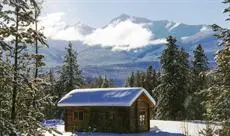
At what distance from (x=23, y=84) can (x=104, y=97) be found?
3666cm

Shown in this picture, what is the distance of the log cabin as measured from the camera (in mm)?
46312

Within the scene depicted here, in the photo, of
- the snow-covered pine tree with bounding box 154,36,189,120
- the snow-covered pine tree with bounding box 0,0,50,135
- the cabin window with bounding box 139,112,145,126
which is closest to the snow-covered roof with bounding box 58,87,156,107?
the cabin window with bounding box 139,112,145,126

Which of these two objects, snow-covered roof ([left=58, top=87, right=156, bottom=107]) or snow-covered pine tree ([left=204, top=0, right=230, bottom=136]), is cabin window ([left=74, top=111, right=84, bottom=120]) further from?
snow-covered pine tree ([left=204, top=0, right=230, bottom=136])

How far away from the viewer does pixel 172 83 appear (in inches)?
2418

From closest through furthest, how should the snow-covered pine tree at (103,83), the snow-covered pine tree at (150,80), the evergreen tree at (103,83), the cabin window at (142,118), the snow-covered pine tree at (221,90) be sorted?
the snow-covered pine tree at (221,90) < the cabin window at (142,118) < the snow-covered pine tree at (150,80) < the evergreen tree at (103,83) < the snow-covered pine tree at (103,83)

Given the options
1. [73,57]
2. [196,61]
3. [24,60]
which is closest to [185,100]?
[196,61]

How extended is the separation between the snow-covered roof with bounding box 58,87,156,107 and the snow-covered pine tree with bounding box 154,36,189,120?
42.8 feet

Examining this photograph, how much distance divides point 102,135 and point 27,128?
31.5m

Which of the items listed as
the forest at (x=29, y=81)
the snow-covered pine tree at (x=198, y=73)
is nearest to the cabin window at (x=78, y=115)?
the forest at (x=29, y=81)

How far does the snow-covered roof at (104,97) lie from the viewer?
46.0 m

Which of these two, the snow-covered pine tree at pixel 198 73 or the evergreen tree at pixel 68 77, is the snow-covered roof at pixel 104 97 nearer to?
the evergreen tree at pixel 68 77

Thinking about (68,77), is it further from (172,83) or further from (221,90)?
(221,90)

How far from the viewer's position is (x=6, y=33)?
11078 millimetres

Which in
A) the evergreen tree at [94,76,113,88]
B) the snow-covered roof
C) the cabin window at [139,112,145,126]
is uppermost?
the evergreen tree at [94,76,113,88]
